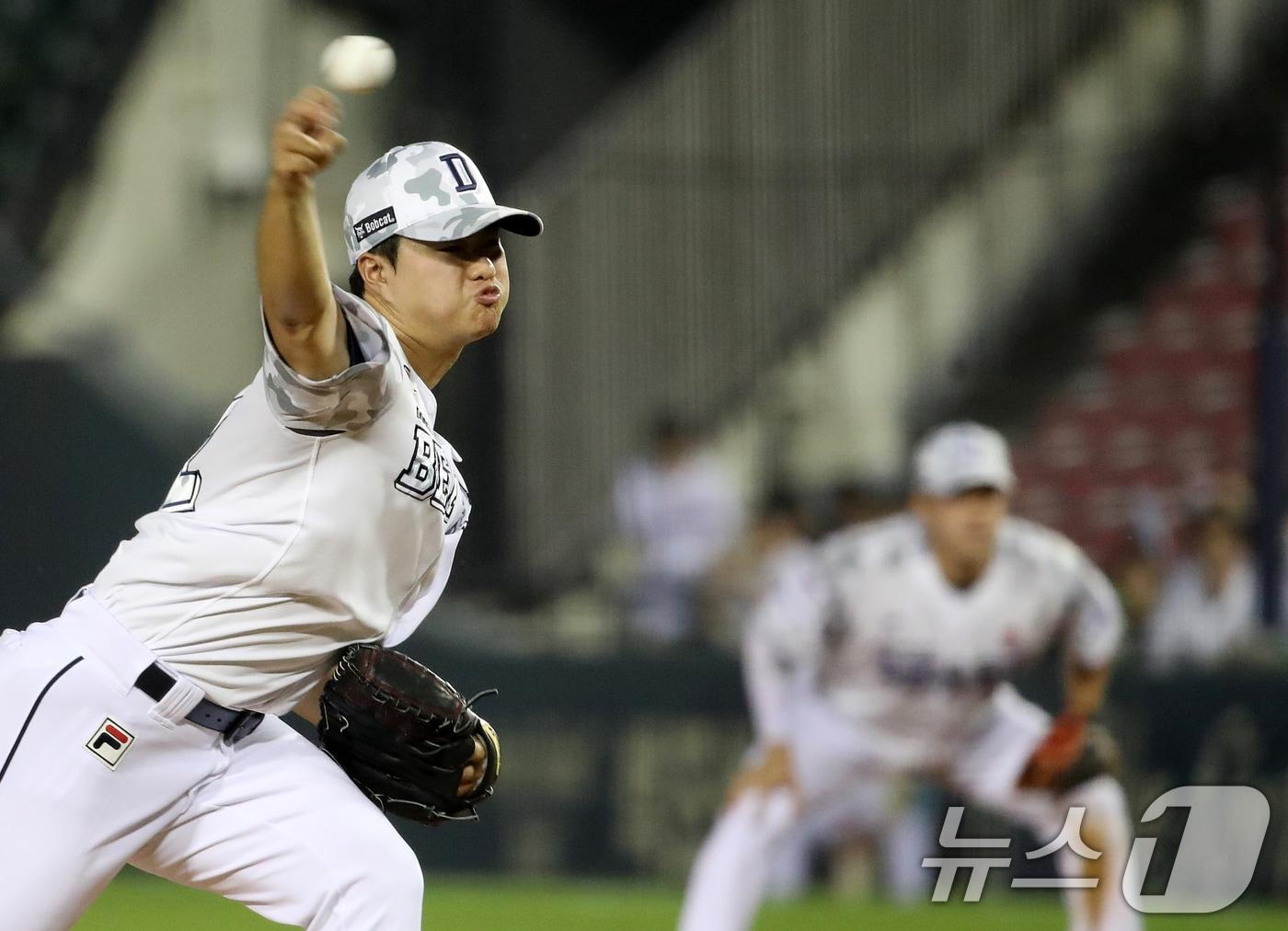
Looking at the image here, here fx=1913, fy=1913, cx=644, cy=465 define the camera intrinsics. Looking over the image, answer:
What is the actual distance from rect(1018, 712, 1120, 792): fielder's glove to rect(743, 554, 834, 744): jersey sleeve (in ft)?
3.02

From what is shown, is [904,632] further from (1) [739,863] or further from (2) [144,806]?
(2) [144,806]

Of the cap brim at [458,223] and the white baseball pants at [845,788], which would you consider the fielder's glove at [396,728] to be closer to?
the cap brim at [458,223]

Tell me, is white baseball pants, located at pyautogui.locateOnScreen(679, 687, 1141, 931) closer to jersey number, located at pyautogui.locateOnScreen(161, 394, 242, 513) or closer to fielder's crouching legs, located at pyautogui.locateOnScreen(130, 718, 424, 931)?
fielder's crouching legs, located at pyautogui.locateOnScreen(130, 718, 424, 931)

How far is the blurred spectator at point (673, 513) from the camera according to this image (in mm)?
10242

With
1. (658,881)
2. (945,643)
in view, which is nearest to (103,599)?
(945,643)

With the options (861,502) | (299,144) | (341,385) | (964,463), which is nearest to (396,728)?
(341,385)

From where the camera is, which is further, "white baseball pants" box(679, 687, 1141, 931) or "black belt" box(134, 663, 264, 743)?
"white baseball pants" box(679, 687, 1141, 931)

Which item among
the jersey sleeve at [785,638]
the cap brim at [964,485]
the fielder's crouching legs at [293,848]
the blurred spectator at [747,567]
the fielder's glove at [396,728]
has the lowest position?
the fielder's crouching legs at [293,848]

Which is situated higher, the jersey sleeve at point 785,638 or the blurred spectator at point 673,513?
the blurred spectator at point 673,513

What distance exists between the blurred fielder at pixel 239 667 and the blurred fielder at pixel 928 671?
326 cm

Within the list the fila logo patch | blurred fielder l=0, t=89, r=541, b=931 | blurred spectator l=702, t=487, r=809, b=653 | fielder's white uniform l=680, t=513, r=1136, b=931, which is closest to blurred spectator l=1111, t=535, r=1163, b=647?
blurred spectator l=702, t=487, r=809, b=653

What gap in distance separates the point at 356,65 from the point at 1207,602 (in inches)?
278

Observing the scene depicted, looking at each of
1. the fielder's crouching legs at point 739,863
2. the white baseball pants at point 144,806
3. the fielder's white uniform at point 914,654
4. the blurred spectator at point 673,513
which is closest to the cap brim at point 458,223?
the white baseball pants at point 144,806

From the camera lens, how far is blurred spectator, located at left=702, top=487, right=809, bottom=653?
984 cm
